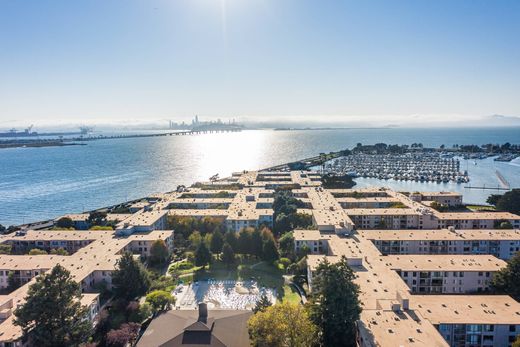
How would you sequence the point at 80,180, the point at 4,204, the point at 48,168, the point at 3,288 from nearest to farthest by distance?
the point at 3,288 → the point at 4,204 → the point at 80,180 → the point at 48,168

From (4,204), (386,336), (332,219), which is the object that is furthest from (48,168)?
(386,336)

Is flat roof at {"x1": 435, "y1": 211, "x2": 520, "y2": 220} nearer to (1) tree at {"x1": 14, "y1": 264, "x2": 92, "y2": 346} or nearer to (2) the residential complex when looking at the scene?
(2) the residential complex

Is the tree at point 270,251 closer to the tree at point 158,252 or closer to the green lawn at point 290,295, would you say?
the green lawn at point 290,295

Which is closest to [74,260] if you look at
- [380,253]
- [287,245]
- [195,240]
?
[195,240]

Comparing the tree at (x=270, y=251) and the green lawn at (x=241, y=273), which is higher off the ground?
the tree at (x=270, y=251)

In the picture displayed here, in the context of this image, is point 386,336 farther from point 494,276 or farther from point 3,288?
point 3,288

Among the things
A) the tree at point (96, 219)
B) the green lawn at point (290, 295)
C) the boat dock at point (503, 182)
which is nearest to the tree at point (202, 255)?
the green lawn at point (290, 295)

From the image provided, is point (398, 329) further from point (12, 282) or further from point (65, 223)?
point (65, 223)
